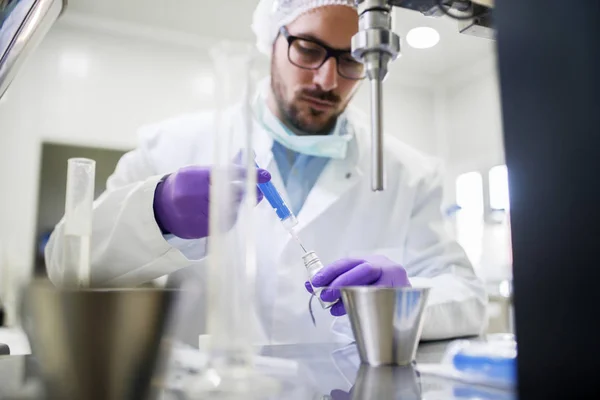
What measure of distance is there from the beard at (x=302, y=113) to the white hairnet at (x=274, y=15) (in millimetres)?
66

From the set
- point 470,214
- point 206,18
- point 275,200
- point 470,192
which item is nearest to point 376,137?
point 275,200

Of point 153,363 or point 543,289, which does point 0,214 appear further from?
point 543,289

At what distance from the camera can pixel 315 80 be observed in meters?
1.12

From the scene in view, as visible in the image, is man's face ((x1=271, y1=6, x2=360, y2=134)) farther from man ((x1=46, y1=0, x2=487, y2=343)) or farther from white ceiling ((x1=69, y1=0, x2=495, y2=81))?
white ceiling ((x1=69, y1=0, x2=495, y2=81))

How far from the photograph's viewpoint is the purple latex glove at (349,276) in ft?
2.22

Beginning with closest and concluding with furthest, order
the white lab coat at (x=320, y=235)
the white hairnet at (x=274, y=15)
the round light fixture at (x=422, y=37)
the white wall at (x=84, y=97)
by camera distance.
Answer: the white lab coat at (x=320, y=235) < the white hairnet at (x=274, y=15) < the white wall at (x=84, y=97) < the round light fixture at (x=422, y=37)

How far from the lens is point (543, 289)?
22 cm

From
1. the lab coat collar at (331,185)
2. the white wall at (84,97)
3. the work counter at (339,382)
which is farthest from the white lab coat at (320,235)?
the white wall at (84,97)

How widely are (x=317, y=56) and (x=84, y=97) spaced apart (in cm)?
154

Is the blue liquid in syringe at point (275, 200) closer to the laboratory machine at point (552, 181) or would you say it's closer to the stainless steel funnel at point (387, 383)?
the stainless steel funnel at point (387, 383)

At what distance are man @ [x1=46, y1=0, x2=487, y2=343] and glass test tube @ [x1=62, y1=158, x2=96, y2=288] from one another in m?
0.36

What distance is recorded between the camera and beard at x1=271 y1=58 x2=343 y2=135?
1151mm

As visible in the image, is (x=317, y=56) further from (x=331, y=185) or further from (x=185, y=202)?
(x=185, y=202)

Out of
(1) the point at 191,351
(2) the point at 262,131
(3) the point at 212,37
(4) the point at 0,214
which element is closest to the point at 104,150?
(4) the point at 0,214
